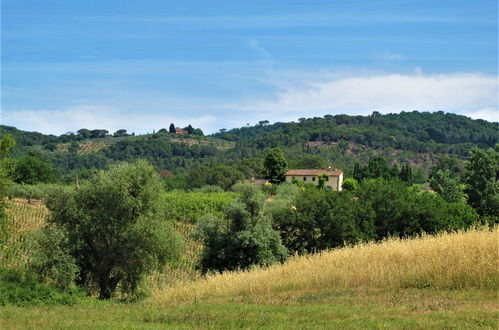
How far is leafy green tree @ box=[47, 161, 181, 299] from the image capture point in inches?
1050

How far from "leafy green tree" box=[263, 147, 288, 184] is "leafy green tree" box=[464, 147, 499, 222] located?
49931 mm

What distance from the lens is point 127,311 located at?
12211 millimetres

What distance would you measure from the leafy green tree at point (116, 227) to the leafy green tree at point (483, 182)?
4496 centimetres

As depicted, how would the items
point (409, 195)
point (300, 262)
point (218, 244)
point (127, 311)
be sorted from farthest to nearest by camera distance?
1. point (409, 195)
2. point (218, 244)
3. point (300, 262)
4. point (127, 311)

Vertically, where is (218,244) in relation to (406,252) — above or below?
below

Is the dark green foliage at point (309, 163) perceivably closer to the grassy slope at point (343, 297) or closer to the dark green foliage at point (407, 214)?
the dark green foliage at point (407, 214)

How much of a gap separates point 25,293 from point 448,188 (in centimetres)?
6050

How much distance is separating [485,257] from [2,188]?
23.7m

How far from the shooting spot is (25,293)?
48.9ft

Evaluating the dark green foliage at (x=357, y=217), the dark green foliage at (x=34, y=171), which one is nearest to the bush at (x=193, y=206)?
the dark green foliage at (x=357, y=217)

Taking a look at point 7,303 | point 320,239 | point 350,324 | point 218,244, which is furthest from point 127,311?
point 320,239

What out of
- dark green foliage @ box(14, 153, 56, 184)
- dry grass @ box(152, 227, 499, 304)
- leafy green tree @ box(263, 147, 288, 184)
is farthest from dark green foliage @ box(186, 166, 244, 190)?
dry grass @ box(152, 227, 499, 304)

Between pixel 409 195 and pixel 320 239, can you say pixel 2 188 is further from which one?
pixel 409 195

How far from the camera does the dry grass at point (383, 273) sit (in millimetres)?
13125
